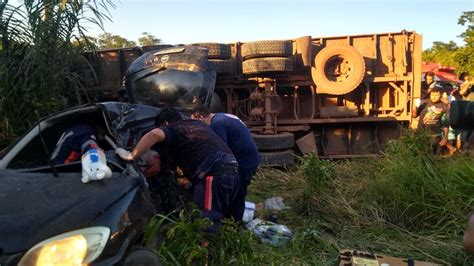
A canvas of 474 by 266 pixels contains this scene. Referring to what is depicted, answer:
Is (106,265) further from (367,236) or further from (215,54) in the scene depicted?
(215,54)

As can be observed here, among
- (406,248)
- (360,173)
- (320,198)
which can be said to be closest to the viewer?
(406,248)

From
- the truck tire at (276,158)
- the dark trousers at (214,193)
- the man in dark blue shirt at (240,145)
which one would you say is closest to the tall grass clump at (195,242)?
the dark trousers at (214,193)

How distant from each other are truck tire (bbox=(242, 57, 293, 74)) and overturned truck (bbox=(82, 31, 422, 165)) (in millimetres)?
16

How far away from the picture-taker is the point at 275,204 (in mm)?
5707

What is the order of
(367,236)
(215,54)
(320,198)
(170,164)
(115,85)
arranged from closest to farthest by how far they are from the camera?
1. (170,164)
2. (367,236)
3. (320,198)
4. (215,54)
5. (115,85)

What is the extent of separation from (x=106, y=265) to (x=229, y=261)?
1.10m

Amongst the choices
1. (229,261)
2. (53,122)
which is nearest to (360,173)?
(229,261)

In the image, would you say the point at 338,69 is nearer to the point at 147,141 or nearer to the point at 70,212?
the point at 147,141

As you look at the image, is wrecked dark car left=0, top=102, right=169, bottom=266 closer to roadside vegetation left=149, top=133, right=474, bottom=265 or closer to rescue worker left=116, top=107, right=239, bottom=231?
roadside vegetation left=149, top=133, right=474, bottom=265

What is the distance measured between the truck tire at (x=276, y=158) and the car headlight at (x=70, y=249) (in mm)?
5157

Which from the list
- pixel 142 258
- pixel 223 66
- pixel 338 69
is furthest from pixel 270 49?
pixel 142 258

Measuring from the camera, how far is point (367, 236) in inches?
183

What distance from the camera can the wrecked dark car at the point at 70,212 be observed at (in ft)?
6.42

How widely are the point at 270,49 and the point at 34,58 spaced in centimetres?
353
